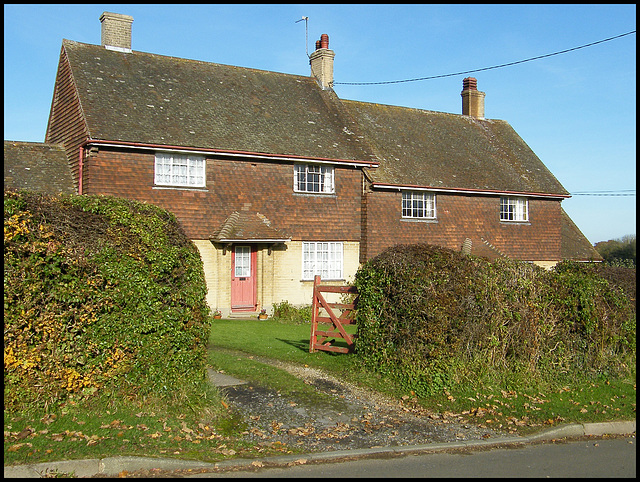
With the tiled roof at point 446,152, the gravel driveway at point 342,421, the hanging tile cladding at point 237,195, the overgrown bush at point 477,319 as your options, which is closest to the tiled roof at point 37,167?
the hanging tile cladding at point 237,195

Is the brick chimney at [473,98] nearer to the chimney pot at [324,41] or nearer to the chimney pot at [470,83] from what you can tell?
the chimney pot at [470,83]

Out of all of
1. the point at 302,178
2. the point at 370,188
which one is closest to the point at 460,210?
the point at 370,188

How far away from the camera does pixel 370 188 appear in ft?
77.2

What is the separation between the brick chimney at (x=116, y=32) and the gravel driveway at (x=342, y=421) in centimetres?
1686

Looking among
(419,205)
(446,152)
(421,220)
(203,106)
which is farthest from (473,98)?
(203,106)

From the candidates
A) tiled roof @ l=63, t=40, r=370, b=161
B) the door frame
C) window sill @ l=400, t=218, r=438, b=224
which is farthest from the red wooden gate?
window sill @ l=400, t=218, r=438, b=224

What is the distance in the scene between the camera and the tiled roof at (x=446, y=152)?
25.0 metres

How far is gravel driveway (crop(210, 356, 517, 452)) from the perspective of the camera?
7945 millimetres

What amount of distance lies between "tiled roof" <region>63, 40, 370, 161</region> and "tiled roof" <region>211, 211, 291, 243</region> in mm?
2248

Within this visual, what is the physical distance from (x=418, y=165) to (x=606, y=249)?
67.3 ft

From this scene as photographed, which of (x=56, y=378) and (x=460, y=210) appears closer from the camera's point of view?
(x=56, y=378)

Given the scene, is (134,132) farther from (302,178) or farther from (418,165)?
(418,165)

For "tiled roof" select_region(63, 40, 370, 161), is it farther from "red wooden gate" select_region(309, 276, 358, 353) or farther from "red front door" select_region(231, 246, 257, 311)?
"red wooden gate" select_region(309, 276, 358, 353)

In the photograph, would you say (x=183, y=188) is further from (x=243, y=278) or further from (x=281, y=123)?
(x=281, y=123)
